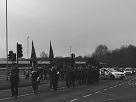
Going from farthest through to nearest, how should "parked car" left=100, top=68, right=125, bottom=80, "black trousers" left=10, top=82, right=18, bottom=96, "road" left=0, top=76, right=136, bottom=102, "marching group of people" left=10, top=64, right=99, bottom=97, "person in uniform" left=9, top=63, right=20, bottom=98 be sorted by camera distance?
"parked car" left=100, top=68, right=125, bottom=80
"marching group of people" left=10, top=64, right=99, bottom=97
"person in uniform" left=9, top=63, right=20, bottom=98
"black trousers" left=10, top=82, right=18, bottom=96
"road" left=0, top=76, right=136, bottom=102

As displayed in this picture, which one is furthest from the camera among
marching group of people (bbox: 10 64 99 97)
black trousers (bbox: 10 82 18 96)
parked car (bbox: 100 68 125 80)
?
parked car (bbox: 100 68 125 80)

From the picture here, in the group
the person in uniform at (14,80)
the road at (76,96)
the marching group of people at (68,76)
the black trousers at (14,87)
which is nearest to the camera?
the road at (76,96)

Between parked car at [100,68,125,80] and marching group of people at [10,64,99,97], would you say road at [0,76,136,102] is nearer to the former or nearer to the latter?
marching group of people at [10,64,99,97]

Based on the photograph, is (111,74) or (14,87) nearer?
(14,87)

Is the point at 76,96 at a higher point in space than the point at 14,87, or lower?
lower

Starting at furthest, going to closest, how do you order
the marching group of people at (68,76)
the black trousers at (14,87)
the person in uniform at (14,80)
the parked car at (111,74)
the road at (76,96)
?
1. the parked car at (111,74)
2. the marching group of people at (68,76)
3. the person in uniform at (14,80)
4. the black trousers at (14,87)
5. the road at (76,96)

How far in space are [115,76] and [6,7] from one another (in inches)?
693

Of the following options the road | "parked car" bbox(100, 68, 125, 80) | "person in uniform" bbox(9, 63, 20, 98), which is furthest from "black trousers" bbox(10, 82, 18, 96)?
"parked car" bbox(100, 68, 125, 80)

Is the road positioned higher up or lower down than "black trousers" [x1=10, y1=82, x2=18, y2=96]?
lower down

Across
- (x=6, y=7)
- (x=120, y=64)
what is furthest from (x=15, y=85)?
(x=120, y=64)

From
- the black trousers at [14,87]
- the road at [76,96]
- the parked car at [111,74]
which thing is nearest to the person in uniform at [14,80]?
the black trousers at [14,87]

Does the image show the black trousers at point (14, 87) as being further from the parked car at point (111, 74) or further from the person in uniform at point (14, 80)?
the parked car at point (111, 74)

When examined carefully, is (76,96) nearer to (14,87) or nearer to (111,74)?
(14,87)

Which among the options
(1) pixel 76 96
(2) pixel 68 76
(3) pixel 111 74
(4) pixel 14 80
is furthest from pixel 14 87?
(3) pixel 111 74
